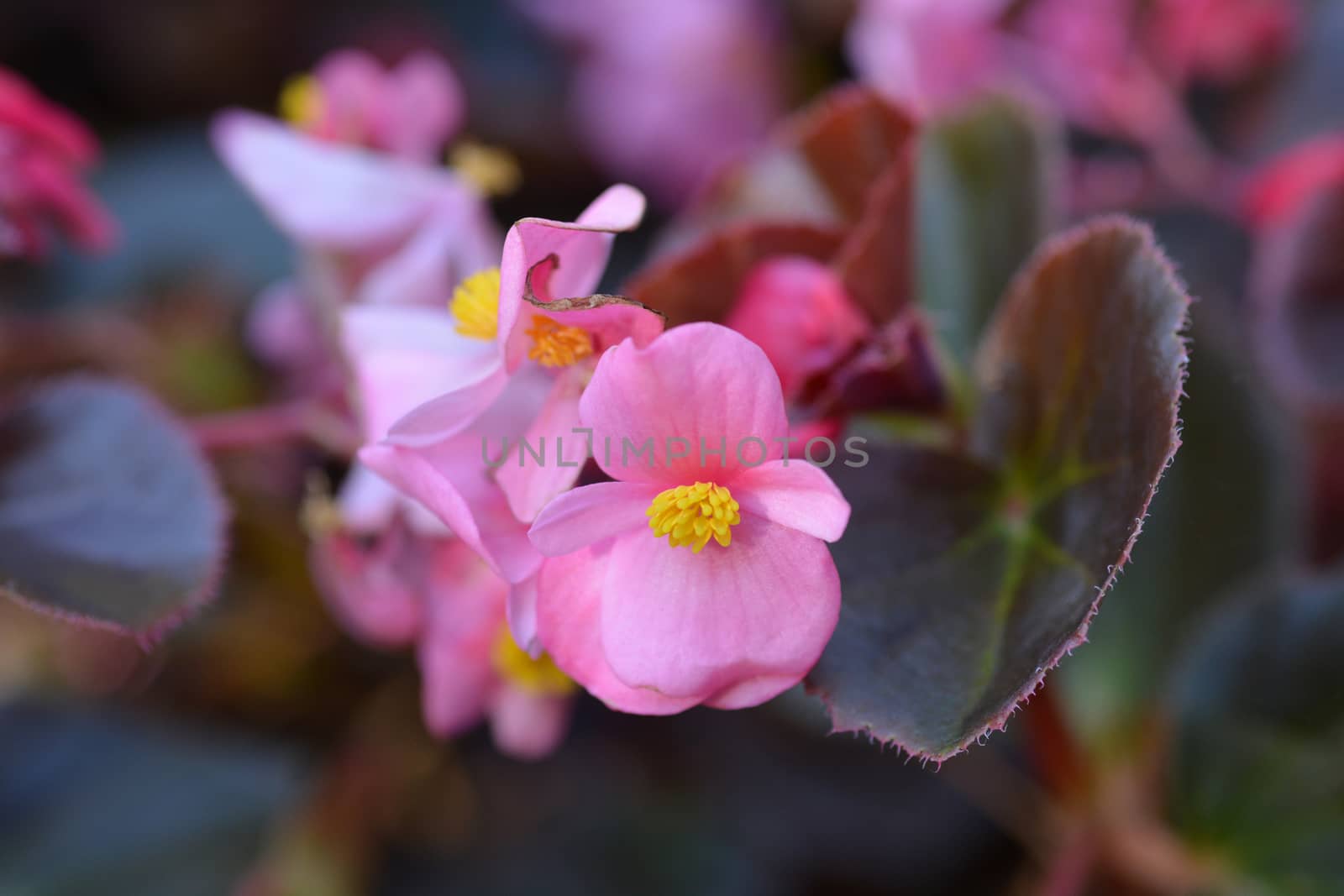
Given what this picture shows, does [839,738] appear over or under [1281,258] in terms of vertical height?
under

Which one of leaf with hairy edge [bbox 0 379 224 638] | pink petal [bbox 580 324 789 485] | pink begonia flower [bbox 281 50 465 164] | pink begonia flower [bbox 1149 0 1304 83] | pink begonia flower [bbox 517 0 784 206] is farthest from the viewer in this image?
pink begonia flower [bbox 517 0 784 206]

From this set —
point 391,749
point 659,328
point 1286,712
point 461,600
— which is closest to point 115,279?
point 391,749

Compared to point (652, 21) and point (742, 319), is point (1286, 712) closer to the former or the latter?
point (742, 319)

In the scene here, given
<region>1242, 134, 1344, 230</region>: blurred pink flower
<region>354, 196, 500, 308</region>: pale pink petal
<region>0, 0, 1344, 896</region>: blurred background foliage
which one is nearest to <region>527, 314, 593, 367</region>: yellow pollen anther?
<region>354, 196, 500, 308</region>: pale pink petal

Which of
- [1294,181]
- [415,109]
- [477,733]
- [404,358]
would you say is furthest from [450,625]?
[1294,181]

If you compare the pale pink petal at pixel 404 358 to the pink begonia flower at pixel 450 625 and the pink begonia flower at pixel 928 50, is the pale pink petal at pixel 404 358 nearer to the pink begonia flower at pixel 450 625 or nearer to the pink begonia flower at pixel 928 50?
the pink begonia flower at pixel 450 625

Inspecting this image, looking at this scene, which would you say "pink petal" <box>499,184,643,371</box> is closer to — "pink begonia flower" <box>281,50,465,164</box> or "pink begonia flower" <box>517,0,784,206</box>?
"pink begonia flower" <box>281,50,465,164</box>
